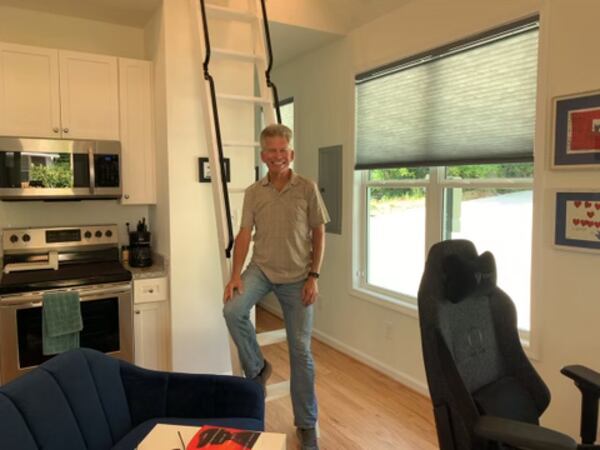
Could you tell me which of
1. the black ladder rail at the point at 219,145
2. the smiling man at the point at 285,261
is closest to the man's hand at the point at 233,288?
the smiling man at the point at 285,261

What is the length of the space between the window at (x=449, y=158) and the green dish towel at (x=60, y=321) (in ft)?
6.92

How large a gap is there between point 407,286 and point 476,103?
1.39 metres

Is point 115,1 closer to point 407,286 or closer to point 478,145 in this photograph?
point 478,145

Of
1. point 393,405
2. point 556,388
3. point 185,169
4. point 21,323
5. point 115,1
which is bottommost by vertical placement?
point 393,405

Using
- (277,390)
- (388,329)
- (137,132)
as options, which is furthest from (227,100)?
(388,329)

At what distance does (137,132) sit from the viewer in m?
3.24

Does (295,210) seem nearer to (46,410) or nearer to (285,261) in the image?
(285,261)

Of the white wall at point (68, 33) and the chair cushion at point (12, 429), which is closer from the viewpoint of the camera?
the chair cushion at point (12, 429)

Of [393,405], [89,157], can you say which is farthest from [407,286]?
[89,157]

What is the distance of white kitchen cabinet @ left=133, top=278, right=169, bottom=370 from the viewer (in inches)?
118

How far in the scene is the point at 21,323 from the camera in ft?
8.70

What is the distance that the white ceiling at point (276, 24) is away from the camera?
3.01 meters

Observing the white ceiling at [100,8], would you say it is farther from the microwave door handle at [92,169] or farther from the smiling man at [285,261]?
the smiling man at [285,261]

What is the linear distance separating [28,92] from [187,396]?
2.25 metres
